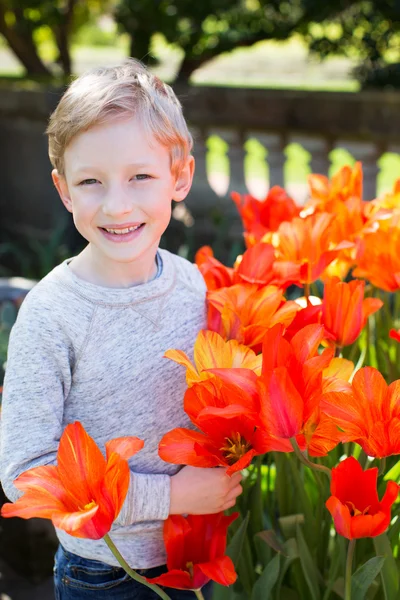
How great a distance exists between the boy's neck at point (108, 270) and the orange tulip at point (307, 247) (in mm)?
238

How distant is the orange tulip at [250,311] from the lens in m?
1.22

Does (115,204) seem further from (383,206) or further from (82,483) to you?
(383,206)

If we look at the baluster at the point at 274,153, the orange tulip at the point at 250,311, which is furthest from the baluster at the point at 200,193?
the orange tulip at the point at 250,311

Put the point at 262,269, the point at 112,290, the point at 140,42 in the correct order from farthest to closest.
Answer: the point at 140,42 < the point at 262,269 < the point at 112,290

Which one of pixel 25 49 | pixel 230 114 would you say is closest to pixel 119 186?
pixel 230 114

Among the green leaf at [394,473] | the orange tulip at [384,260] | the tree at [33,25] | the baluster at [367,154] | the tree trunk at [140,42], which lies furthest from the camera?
the tree at [33,25]

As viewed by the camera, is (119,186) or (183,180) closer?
(119,186)

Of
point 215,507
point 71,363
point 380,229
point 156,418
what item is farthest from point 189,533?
point 380,229

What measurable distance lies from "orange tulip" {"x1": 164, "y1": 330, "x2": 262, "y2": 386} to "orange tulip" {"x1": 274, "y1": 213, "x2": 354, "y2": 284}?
29 centimetres

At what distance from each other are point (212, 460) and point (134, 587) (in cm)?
42

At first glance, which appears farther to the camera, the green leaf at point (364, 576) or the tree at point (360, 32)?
the tree at point (360, 32)

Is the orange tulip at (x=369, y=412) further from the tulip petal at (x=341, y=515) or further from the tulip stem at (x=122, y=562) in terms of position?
the tulip stem at (x=122, y=562)

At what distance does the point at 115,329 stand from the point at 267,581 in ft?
1.44

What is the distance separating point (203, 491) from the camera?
3.85 ft
